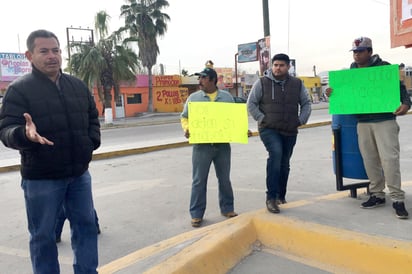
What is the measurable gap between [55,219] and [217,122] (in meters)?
2.10

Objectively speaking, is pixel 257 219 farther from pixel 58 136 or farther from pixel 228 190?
pixel 58 136

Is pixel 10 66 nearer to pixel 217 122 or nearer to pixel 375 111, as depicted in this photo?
pixel 217 122

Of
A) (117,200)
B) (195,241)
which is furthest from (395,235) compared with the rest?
(117,200)

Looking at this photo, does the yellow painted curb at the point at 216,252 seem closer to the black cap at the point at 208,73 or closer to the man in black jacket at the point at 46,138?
the man in black jacket at the point at 46,138

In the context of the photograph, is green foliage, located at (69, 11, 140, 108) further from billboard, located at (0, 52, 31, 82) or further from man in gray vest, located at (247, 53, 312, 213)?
man in gray vest, located at (247, 53, 312, 213)

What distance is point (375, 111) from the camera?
385cm

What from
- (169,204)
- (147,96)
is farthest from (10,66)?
(169,204)

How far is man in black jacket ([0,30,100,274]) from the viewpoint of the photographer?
8.32ft

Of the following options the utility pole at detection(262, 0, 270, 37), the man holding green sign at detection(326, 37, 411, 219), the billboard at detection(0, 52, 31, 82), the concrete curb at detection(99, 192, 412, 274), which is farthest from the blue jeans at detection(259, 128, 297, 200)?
the billboard at detection(0, 52, 31, 82)

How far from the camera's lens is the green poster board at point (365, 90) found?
3801 mm

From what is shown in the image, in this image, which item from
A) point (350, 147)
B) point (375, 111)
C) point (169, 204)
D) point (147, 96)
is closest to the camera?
point (375, 111)

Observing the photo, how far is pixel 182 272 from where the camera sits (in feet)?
9.52

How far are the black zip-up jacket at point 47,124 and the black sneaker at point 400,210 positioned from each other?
2.90 meters

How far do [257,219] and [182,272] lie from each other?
1.18 metres
